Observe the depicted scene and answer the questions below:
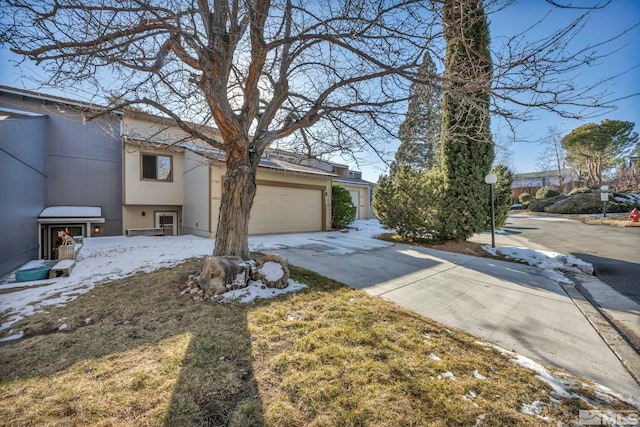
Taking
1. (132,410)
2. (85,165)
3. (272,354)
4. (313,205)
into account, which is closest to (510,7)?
(272,354)

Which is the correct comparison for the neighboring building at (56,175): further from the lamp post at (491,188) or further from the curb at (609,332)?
the lamp post at (491,188)

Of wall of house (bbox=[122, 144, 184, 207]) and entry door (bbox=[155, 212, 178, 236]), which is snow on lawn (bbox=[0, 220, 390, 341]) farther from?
entry door (bbox=[155, 212, 178, 236])

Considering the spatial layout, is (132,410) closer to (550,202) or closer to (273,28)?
(273,28)

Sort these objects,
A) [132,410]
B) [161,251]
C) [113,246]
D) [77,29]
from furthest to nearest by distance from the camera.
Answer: [113,246] → [161,251] → [77,29] → [132,410]

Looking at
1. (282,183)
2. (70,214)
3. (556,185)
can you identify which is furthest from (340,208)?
(556,185)

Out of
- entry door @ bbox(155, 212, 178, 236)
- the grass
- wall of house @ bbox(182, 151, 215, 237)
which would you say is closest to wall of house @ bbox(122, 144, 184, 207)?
wall of house @ bbox(182, 151, 215, 237)

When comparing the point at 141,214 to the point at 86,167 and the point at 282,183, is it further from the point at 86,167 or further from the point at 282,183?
the point at 282,183

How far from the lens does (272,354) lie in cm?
231

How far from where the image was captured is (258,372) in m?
2.05

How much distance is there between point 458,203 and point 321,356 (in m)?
7.39

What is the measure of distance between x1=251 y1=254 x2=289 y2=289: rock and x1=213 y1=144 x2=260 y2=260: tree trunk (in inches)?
18.0

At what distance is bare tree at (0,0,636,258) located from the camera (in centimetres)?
283

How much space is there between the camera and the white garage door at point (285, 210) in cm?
1034

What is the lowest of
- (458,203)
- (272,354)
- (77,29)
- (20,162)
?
(272,354)
